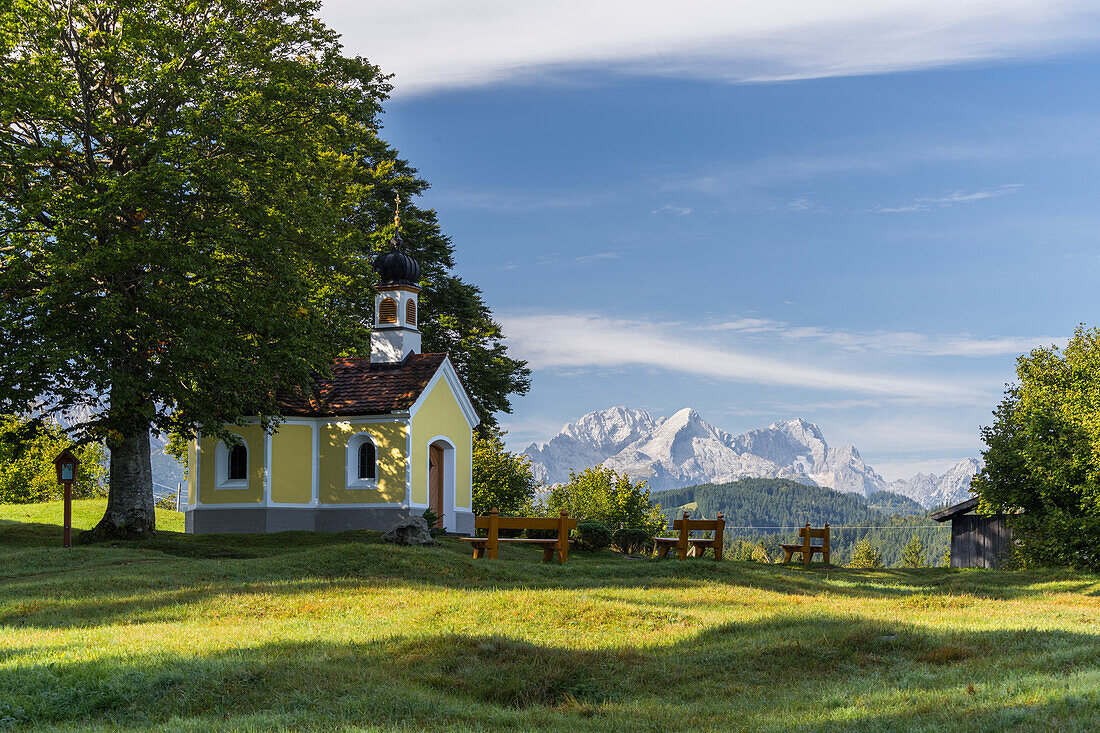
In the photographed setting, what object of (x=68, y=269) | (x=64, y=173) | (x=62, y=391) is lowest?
(x=62, y=391)

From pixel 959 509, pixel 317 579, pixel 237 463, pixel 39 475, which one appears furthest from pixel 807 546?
pixel 39 475

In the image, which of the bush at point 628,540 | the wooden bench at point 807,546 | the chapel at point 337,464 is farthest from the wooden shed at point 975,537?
the chapel at point 337,464

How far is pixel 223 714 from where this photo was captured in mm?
9109

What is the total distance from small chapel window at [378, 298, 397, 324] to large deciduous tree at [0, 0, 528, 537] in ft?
15.1

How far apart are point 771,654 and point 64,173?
2419 cm

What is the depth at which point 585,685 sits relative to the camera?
10.4 m

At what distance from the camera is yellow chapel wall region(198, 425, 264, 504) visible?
32156 mm

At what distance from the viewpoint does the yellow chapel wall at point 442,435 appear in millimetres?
31922

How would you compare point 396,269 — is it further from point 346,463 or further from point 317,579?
point 317,579

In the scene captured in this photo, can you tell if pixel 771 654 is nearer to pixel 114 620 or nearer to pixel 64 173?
pixel 114 620

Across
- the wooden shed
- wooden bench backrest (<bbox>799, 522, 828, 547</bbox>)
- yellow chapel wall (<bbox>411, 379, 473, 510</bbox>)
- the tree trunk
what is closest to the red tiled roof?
yellow chapel wall (<bbox>411, 379, 473, 510</bbox>)

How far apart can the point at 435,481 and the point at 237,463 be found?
22.2ft

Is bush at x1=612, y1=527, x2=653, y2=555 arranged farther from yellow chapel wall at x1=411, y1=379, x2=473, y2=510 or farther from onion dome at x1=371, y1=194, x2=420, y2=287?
onion dome at x1=371, y1=194, x2=420, y2=287

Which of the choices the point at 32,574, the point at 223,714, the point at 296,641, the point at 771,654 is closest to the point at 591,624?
the point at 771,654
